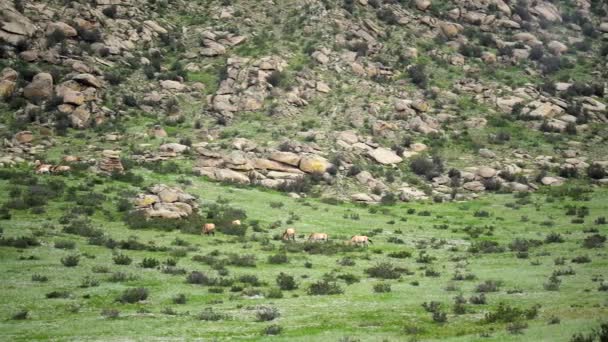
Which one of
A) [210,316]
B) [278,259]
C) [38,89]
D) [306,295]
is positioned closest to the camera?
[210,316]

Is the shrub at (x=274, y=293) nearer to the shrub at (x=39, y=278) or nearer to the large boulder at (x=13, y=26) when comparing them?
the shrub at (x=39, y=278)

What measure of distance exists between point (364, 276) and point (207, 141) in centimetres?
4057

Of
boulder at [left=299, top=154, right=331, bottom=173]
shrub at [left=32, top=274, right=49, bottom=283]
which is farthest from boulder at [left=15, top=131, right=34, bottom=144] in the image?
shrub at [left=32, top=274, right=49, bottom=283]

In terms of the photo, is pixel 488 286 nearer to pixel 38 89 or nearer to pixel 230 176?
pixel 230 176


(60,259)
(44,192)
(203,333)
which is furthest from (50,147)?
(203,333)

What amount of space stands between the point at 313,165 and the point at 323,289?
36989 mm

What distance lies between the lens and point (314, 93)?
8212cm

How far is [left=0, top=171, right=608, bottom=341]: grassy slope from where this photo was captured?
2097 centimetres

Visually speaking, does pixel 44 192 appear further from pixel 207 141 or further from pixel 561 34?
pixel 561 34

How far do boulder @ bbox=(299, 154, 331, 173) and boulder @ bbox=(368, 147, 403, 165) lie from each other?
755cm

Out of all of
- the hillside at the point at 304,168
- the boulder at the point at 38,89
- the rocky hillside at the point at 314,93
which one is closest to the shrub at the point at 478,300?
the hillside at the point at 304,168

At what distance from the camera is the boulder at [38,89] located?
69625mm

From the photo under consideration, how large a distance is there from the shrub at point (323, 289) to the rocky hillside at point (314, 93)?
32.5 m

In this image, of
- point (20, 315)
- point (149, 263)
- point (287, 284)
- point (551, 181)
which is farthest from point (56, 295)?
point (551, 181)
